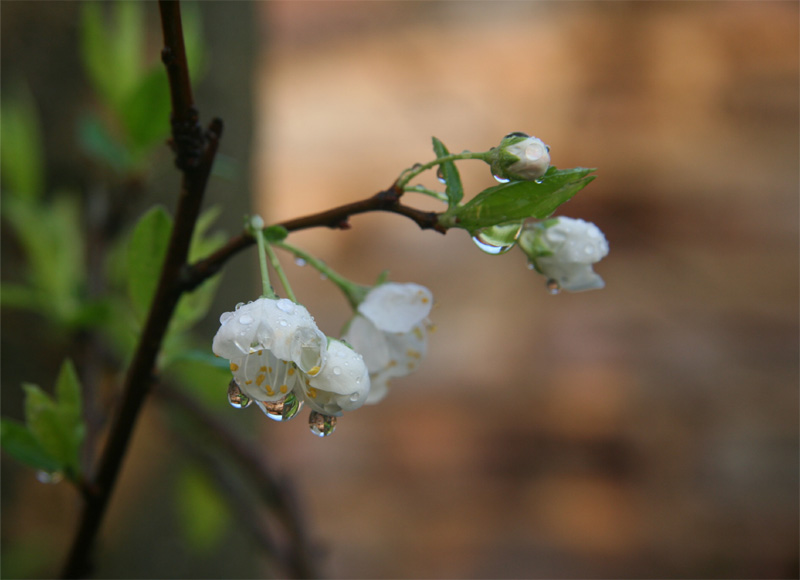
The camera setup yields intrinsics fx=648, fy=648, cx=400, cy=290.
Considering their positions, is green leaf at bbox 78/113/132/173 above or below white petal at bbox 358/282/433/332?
above

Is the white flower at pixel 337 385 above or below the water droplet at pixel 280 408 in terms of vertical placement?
above

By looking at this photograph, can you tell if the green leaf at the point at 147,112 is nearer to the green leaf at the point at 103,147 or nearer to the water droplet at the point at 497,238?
the green leaf at the point at 103,147

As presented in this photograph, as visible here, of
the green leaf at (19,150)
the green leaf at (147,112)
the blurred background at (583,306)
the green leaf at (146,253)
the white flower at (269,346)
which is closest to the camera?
the white flower at (269,346)

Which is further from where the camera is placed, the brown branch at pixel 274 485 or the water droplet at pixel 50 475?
the brown branch at pixel 274 485

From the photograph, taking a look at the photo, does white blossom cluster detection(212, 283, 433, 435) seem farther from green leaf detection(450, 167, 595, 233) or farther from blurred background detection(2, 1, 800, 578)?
blurred background detection(2, 1, 800, 578)

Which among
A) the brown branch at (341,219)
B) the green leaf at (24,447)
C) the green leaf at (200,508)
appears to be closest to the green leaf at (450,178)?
the brown branch at (341,219)

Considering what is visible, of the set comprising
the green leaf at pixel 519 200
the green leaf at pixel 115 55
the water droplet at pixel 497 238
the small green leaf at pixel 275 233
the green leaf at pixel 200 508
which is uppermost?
the green leaf at pixel 115 55

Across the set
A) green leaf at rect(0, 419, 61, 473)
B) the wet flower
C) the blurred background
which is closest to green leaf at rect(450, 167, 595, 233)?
the wet flower

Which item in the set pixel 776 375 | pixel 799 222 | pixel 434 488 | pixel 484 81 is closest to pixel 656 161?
pixel 799 222
